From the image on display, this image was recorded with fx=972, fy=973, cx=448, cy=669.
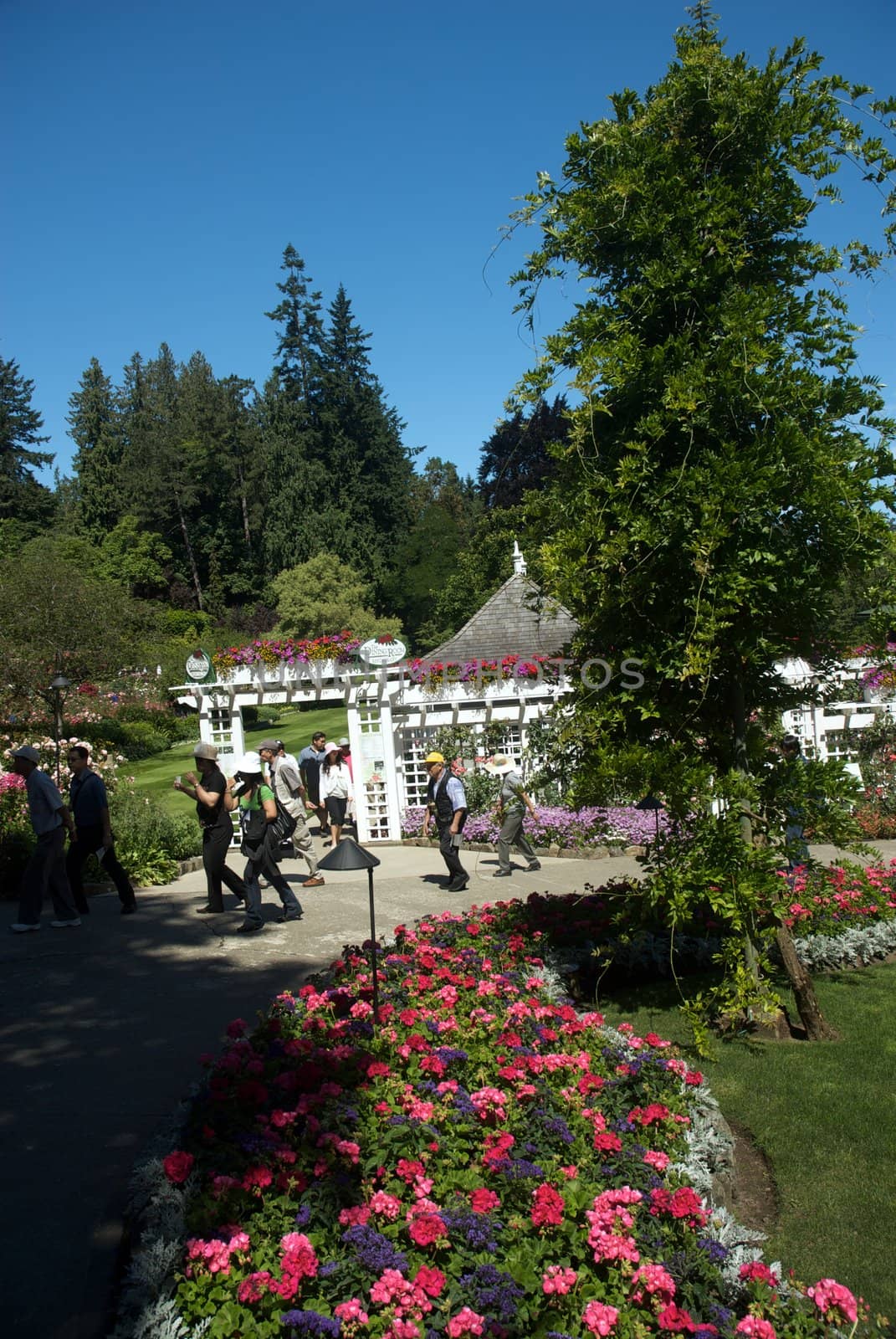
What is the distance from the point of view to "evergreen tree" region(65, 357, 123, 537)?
2179 inches

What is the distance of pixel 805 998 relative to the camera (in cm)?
565

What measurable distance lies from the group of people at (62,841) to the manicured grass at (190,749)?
26.1 ft

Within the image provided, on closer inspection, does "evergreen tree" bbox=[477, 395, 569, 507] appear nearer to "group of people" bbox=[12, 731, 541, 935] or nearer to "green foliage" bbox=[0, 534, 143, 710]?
"green foliage" bbox=[0, 534, 143, 710]

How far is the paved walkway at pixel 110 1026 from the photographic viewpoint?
133 inches

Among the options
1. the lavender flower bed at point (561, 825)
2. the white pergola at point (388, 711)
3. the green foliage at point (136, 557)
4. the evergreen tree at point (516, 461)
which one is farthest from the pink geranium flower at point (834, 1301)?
the green foliage at point (136, 557)

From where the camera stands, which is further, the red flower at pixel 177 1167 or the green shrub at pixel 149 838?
the green shrub at pixel 149 838

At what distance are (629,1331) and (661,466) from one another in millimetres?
4246

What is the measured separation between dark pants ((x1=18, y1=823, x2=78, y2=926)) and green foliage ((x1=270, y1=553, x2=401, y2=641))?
101 feet

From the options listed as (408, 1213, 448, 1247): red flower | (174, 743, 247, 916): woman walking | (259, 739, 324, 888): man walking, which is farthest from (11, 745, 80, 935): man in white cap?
(408, 1213, 448, 1247): red flower

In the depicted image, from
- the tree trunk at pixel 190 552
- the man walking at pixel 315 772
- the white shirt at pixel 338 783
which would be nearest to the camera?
the white shirt at pixel 338 783

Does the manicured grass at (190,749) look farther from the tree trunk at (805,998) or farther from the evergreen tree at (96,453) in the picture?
the evergreen tree at (96,453)

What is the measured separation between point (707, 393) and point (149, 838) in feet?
29.3

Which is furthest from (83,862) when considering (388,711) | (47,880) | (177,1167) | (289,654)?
(177,1167)

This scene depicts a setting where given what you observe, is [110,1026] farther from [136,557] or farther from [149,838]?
[136,557]
